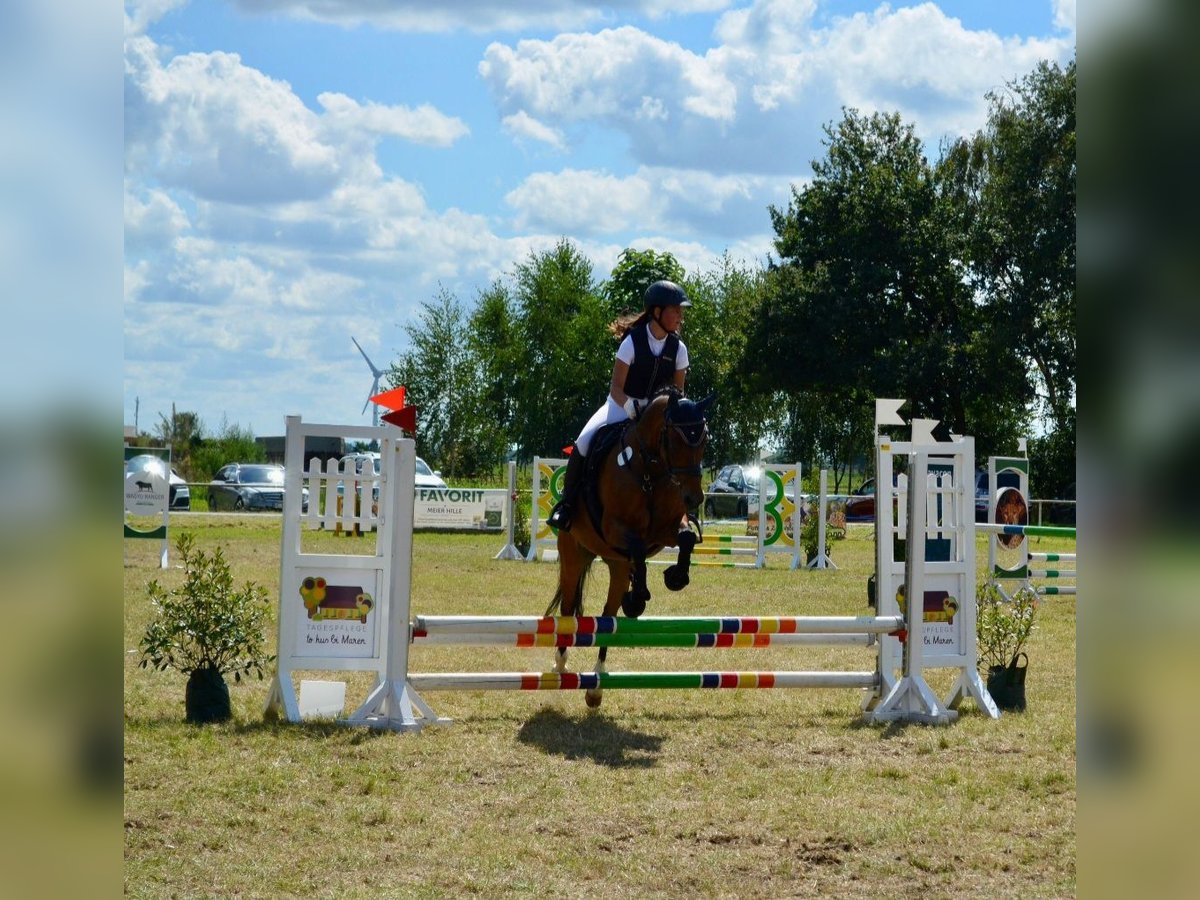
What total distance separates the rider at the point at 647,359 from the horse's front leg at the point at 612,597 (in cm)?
43

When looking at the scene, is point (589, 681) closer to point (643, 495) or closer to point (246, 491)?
point (643, 495)

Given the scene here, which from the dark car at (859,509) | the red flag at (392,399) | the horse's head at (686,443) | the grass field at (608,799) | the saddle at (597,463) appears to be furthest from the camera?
the dark car at (859,509)

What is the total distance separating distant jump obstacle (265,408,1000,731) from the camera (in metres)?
6.25

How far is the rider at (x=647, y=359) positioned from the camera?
650 cm

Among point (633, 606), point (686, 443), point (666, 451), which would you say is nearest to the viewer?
point (686, 443)

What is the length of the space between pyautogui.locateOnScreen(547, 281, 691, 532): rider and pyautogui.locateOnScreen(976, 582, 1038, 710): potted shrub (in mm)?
2458

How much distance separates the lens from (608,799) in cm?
480

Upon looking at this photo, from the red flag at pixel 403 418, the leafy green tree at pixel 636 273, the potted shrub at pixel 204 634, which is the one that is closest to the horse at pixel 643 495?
Result: the red flag at pixel 403 418

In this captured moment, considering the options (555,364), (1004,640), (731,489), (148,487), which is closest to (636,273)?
(555,364)

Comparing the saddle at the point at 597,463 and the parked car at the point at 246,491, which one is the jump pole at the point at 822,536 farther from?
the parked car at the point at 246,491

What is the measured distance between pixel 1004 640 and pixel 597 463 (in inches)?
113

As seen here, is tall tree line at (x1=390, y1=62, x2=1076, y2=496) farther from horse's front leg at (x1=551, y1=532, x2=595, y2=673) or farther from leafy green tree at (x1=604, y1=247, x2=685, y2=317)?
horse's front leg at (x1=551, y1=532, x2=595, y2=673)

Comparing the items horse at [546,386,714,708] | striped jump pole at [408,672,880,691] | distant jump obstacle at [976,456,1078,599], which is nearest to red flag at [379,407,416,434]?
horse at [546,386,714,708]
